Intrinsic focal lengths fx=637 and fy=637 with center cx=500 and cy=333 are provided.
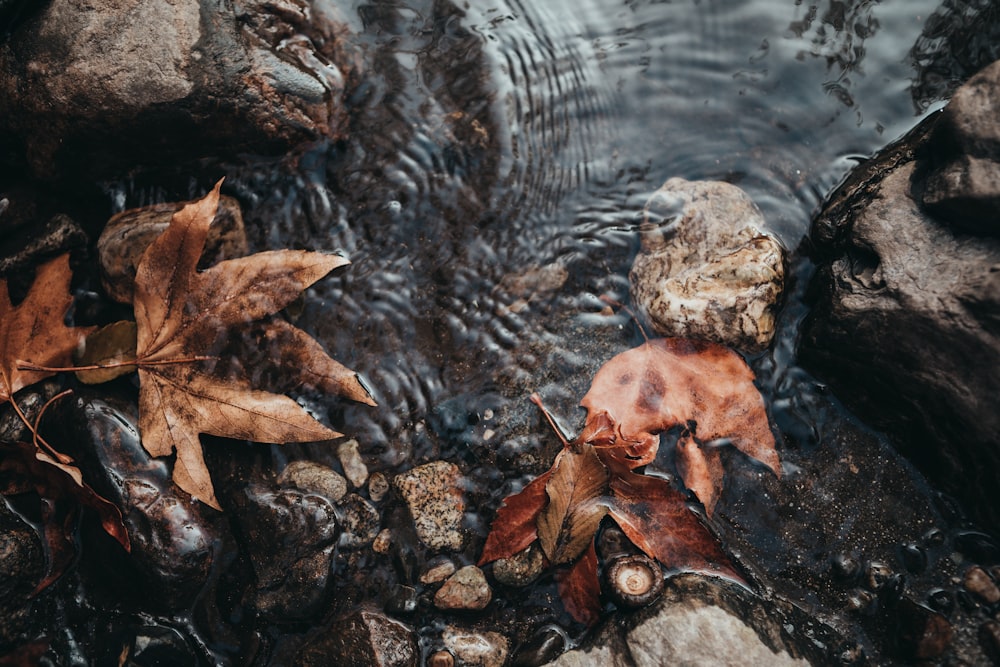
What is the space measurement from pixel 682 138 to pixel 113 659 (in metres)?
3.76

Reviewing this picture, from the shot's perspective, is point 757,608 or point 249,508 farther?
point 249,508

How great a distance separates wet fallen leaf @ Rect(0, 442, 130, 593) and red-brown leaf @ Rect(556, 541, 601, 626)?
2028mm

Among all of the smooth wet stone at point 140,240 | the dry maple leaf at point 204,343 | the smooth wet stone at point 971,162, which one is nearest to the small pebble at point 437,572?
the dry maple leaf at point 204,343

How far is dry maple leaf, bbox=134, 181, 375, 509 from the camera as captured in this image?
279 centimetres

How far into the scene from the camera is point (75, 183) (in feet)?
10.6

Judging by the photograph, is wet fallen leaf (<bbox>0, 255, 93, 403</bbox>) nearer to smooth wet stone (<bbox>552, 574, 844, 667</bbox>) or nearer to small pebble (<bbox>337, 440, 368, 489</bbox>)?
small pebble (<bbox>337, 440, 368, 489</bbox>)

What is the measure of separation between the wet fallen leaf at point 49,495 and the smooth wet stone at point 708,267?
2730mm

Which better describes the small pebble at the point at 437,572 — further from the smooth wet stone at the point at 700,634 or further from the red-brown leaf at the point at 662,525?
the red-brown leaf at the point at 662,525

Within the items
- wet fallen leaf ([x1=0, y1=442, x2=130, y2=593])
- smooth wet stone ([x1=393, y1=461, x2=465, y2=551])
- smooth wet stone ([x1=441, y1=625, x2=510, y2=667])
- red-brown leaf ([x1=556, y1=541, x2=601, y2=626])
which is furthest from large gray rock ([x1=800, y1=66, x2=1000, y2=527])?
wet fallen leaf ([x1=0, y1=442, x2=130, y2=593])

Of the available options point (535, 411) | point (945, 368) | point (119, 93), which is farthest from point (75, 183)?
point (945, 368)

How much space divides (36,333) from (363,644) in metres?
2.05

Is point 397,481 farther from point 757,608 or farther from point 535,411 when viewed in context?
point 757,608

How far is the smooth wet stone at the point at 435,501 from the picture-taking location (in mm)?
2900

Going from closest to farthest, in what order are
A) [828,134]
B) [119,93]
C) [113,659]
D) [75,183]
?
1. [113,659]
2. [119,93]
3. [75,183]
4. [828,134]
